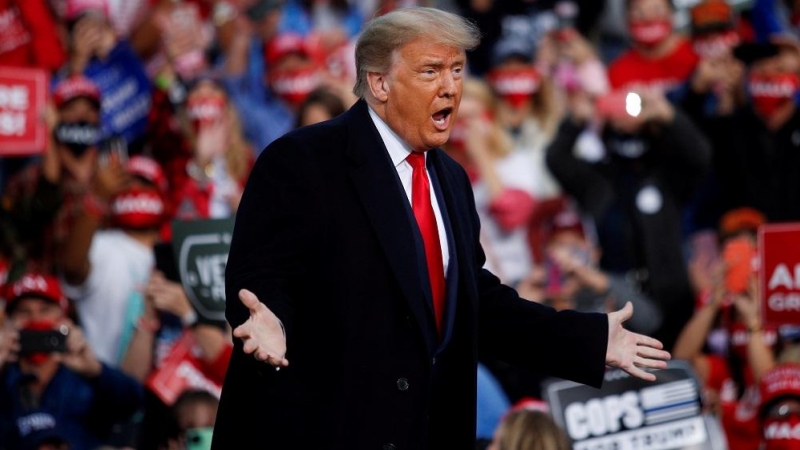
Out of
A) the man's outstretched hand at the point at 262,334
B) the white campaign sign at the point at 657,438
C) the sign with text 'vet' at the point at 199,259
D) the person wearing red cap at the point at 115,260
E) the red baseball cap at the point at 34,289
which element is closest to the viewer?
the man's outstretched hand at the point at 262,334

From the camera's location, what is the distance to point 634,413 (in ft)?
21.6

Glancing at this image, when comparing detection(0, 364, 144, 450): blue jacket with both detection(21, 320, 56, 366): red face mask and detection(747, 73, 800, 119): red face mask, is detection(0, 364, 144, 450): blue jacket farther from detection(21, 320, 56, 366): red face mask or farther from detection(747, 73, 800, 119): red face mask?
detection(747, 73, 800, 119): red face mask

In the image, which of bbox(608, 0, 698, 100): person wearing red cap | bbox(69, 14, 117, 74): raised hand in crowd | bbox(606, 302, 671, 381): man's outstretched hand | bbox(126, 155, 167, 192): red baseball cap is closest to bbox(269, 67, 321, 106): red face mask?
bbox(69, 14, 117, 74): raised hand in crowd

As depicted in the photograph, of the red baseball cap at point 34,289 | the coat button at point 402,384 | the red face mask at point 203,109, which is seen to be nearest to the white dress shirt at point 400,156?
the coat button at point 402,384

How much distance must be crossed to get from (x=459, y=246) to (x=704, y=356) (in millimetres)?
4255

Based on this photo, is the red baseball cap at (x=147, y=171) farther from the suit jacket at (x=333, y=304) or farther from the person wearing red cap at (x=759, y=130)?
the suit jacket at (x=333, y=304)

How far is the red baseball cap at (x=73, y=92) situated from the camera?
342 inches

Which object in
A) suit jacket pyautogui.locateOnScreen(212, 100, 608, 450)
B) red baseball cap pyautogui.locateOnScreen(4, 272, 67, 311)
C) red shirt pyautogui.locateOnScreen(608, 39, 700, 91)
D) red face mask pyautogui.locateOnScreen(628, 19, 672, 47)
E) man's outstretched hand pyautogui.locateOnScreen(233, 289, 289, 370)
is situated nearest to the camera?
man's outstretched hand pyautogui.locateOnScreen(233, 289, 289, 370)

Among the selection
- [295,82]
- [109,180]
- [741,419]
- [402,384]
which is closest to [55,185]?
[109,180]

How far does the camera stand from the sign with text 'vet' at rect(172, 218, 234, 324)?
6199 millimetres

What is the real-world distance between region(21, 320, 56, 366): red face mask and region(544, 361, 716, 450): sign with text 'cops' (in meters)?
Result: 2.22

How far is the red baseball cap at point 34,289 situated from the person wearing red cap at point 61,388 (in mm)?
187

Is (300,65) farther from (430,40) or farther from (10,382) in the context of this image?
(430,40)

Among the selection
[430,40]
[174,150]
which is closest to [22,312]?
[174,150]
